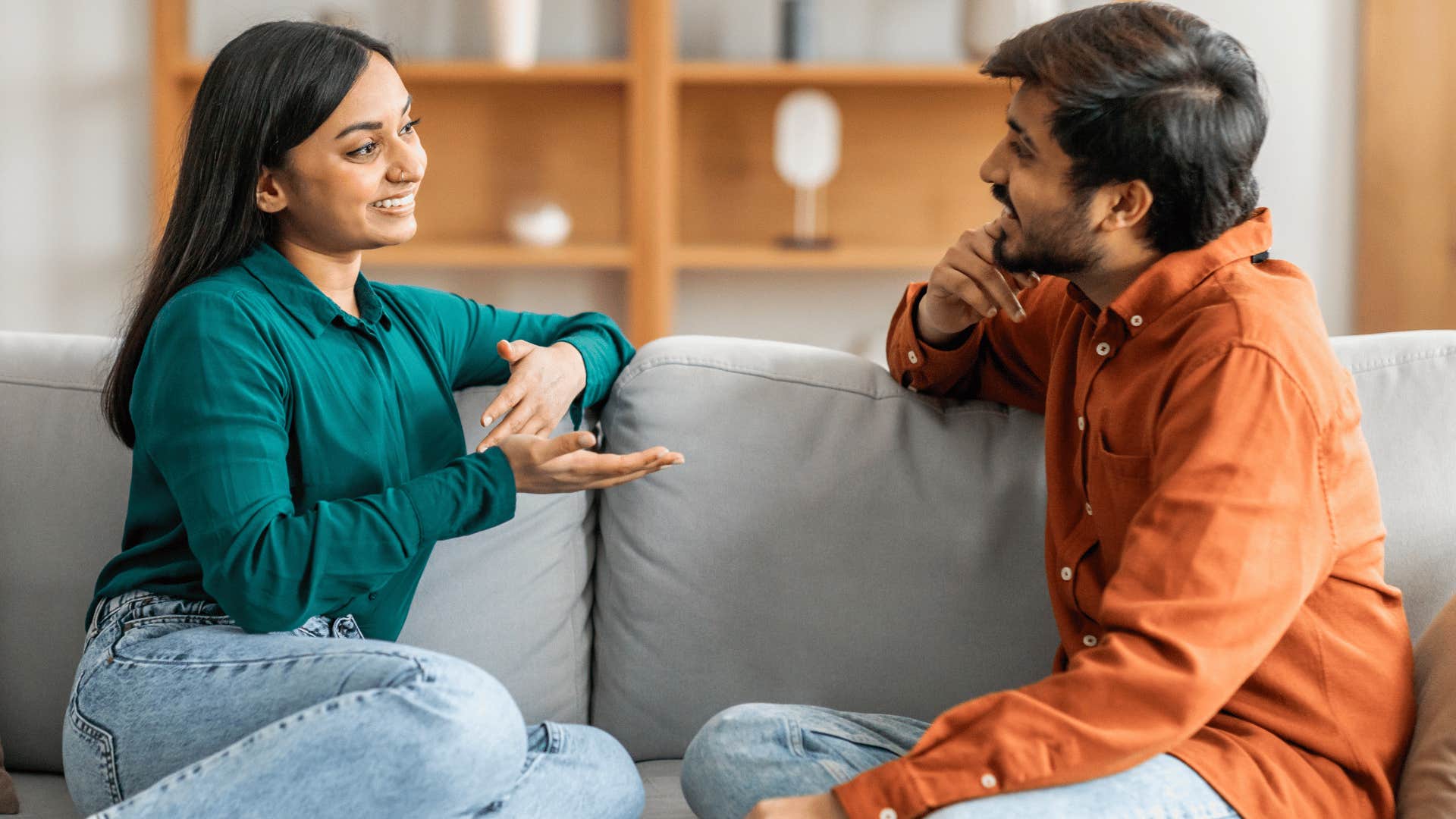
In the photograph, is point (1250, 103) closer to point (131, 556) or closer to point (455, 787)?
point (455, 787)

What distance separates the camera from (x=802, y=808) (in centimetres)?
99

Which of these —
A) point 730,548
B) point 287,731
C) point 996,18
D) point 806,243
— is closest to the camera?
point 287,731

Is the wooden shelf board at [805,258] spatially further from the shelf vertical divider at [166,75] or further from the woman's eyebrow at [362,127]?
the woman's eyebrow at [362,127]

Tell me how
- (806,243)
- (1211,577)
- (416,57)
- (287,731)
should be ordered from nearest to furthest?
(1211,577) → (287,731) → (806,243) → (416,57)

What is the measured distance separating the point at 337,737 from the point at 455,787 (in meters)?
0.11

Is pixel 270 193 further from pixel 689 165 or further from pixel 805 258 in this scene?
pixel 689 165

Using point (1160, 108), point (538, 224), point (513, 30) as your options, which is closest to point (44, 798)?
point (1160, 108)

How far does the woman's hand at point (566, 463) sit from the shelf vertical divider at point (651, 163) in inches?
77.4

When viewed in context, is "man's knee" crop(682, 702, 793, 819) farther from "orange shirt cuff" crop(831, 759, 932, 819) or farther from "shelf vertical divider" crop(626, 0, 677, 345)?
"shelf vertical divider" crop(626, 0, 677, 345)

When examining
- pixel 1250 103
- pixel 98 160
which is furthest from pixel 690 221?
pixel 1250 103

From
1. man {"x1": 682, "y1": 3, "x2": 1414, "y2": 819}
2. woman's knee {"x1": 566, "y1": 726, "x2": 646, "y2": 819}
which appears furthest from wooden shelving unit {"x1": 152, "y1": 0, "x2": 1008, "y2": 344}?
man {"x1": 682, "y1": 3, "x2": 1414, "y2": 819}

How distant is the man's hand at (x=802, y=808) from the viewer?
3.24 ft

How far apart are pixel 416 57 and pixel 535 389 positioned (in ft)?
7.54

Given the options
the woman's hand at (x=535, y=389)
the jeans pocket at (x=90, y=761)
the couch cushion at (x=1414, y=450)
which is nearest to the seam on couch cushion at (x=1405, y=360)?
the couch cushion at (x=1414, y=450)
